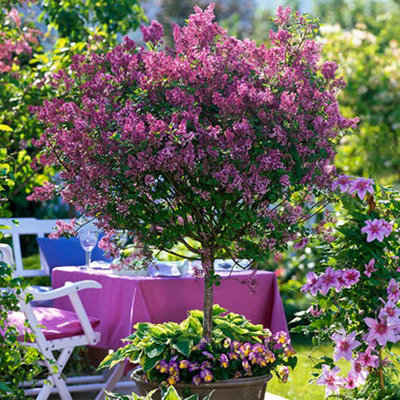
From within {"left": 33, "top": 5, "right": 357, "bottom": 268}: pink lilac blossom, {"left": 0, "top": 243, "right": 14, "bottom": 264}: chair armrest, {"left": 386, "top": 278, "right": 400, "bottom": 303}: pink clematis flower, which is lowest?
{"left": 386, "top": 278, "right": 400, "bottom": 303}: pink clematis flower

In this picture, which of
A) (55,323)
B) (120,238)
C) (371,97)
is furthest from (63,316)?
(371,97)

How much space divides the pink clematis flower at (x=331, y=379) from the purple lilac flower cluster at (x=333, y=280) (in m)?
0.32

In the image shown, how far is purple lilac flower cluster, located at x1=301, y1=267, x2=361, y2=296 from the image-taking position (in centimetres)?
305

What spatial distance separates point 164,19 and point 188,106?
1784cm

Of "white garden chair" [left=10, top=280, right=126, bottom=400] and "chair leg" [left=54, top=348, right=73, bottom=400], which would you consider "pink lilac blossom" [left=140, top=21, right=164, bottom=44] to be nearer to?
"white garden chair" [left=10, top=280, right=126, bottom=400]

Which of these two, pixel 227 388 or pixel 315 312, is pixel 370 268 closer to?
pixel 315 312

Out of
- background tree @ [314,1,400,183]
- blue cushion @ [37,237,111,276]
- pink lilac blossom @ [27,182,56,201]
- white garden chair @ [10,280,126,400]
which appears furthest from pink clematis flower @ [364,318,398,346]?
background tree @ [314,1,400,183]

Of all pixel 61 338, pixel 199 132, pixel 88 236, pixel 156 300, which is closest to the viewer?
pixel 199 132

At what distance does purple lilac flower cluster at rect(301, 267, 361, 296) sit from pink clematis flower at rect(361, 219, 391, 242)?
0.51ft

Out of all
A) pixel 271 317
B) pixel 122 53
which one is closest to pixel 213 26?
pixel 122 53

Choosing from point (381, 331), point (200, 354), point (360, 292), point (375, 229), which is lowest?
point (200, 354)

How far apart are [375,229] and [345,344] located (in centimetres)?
47

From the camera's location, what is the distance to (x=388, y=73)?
1330 centimetres

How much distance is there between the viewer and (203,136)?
2934 millimetres
